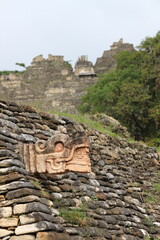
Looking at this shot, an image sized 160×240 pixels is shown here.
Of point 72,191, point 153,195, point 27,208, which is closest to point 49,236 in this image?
point 27,208

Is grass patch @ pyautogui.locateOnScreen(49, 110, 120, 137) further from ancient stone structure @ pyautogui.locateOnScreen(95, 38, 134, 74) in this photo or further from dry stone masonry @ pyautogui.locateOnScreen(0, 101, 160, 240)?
ancient stone structure @ pyautogui.locateOnScreen(95, 38, 134, 74)

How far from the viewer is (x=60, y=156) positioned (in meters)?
5.66

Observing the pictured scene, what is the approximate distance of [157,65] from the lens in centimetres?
2386

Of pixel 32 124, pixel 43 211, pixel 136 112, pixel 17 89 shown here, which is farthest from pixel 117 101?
pixel 17 89

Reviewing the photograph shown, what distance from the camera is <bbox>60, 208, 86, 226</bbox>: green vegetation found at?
5676mm

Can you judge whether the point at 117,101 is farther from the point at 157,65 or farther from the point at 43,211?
the point at 43,211

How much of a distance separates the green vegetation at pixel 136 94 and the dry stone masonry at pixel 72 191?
10.3 m

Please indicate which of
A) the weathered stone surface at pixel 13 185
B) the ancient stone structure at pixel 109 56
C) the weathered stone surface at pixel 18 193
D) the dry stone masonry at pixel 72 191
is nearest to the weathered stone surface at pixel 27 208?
the dry stone masonry at pixel 72 191

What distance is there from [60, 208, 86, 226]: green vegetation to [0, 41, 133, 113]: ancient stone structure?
42283mm

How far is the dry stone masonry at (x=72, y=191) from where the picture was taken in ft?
16.5

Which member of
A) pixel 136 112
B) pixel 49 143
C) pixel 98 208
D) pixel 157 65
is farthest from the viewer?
pixel 157 65

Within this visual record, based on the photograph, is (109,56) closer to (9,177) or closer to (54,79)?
(54,79)

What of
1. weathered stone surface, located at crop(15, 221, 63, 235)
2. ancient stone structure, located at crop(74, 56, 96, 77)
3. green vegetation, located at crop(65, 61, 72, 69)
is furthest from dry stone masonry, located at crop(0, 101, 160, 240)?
green vegetation, located at crop(65, 61, 72, 69)

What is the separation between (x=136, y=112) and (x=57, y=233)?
17455 mm
